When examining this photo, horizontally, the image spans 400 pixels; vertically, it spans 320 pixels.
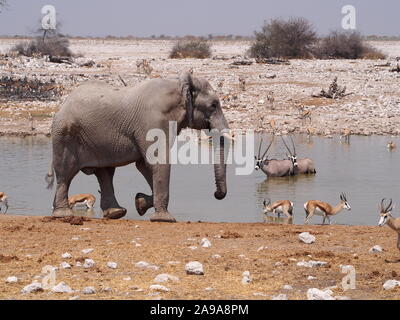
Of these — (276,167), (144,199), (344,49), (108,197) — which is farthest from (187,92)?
(344,49)

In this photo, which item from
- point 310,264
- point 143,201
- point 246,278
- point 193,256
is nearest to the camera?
point 246,278

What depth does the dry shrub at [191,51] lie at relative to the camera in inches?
2104

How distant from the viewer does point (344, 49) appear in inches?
2087

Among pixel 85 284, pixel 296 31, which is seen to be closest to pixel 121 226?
pixel 85 284

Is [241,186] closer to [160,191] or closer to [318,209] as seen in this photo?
[318,209]

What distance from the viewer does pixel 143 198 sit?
13695 mm

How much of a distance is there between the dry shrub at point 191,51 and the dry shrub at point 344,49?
6.23 m

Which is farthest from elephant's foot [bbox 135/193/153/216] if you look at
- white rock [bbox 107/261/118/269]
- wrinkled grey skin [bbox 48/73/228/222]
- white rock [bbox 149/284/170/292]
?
white rock [bbox 149/284/170/292]

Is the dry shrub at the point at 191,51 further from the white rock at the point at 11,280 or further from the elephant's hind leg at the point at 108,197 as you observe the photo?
the white rock at the point at 11,280

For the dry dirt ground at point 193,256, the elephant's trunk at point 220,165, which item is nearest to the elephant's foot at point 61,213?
the dry dirt ground at point 193,256

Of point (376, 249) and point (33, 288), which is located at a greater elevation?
point (33, 288)

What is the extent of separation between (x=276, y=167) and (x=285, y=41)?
33011 millimetres

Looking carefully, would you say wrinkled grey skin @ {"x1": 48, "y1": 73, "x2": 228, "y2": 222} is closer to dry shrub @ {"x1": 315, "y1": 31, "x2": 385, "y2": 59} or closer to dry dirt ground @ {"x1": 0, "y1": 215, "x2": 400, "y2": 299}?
dry dirt ground @ {"x1": 0, "y1": 215, "x2": 400, "y2": 299}

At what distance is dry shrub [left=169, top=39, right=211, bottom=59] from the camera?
175 ft
